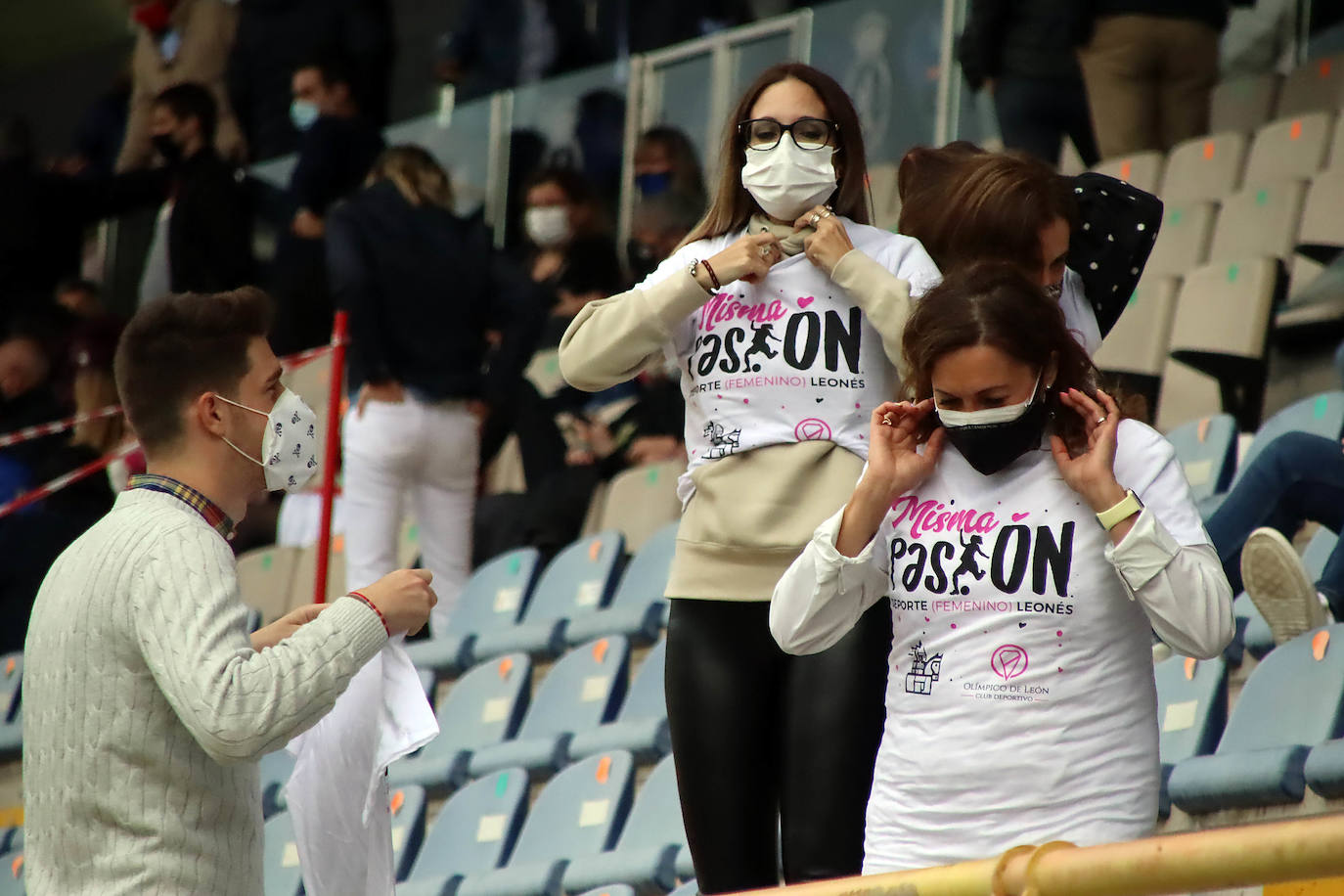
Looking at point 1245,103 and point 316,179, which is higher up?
point 1245,103

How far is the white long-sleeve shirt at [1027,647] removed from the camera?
81.4 inches

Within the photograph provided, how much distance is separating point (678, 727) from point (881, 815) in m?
0.45

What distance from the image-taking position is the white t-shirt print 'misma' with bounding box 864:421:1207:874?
208cm

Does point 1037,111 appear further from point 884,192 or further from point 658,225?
point 658,225

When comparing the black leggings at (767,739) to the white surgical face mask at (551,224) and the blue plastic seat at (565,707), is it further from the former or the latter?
the white surgical face mask at (551,224)

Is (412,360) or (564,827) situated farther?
(412,360)

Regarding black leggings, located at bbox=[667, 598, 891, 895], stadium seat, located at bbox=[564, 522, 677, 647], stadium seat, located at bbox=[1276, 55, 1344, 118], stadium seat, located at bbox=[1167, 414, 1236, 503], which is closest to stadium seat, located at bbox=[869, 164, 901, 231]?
stadium seat, located at bbox=[1276, 55, 1344, 118]

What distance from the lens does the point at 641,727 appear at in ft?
14.8

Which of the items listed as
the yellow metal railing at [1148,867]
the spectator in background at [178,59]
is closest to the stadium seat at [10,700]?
the spectator in background at [178,59]

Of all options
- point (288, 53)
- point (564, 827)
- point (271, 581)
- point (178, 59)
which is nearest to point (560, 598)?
point (564, 827)

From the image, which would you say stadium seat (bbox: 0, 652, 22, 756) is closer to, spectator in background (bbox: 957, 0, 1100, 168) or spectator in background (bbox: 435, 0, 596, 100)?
Result: spectator in background (bbox: 435, 0, 596, 100)

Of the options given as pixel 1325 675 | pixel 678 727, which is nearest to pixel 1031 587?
pixel 678 727

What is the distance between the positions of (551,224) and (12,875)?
2.67m

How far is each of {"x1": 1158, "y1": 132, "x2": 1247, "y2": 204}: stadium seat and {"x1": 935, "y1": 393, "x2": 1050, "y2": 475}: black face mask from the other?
3854mm
